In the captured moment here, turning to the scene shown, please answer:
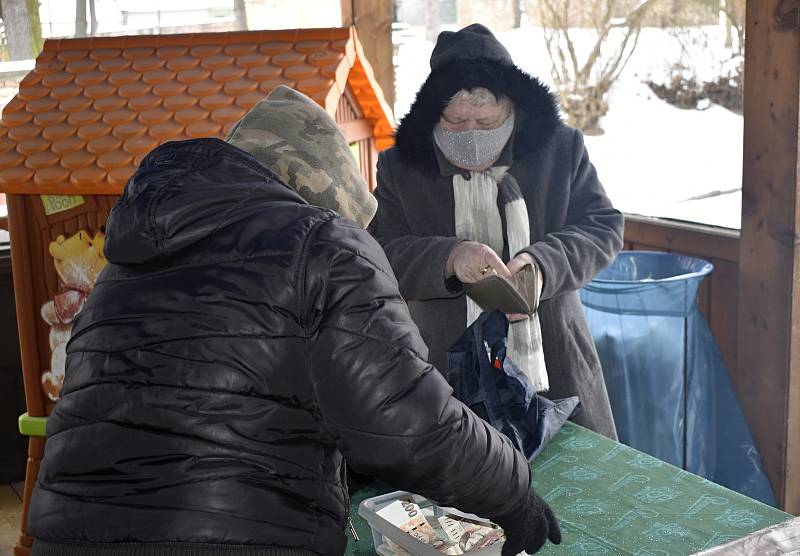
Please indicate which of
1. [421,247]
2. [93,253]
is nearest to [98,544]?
[421,247]

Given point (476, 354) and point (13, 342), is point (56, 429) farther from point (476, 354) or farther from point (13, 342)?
point (13, 342)

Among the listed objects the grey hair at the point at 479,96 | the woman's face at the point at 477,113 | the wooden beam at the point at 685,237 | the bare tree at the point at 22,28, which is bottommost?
the wooden beam at the point at 685,237

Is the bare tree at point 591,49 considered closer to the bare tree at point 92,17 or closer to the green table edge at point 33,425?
the bare tree at point 92,17

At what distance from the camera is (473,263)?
2.40 m

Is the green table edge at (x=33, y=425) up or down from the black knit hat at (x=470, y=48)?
down

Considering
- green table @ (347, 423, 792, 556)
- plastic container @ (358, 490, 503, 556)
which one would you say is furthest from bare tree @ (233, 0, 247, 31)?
plastic container @ (358, 490, 503, 556)

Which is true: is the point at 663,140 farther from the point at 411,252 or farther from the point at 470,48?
the point at 411,252

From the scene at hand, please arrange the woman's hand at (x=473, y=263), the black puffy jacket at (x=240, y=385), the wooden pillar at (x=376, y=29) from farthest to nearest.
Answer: the wooden pillar at (x=376, y=29) → the woman's hand at (x=473, y=263) → the black puffy jacket at (x=240, y=385)

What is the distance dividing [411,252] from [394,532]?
1105 millimetres

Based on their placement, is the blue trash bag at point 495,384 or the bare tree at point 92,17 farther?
the bare tree at point 92,17

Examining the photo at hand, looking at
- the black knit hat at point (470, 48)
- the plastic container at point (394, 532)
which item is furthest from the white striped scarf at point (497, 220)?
the plastic container at point (394, 532)

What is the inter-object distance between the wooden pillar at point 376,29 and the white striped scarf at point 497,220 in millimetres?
2058

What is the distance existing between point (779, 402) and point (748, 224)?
1.98 feet

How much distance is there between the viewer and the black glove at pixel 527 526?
1.41 m
